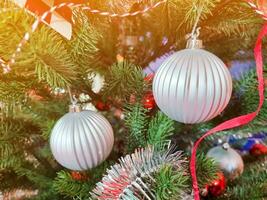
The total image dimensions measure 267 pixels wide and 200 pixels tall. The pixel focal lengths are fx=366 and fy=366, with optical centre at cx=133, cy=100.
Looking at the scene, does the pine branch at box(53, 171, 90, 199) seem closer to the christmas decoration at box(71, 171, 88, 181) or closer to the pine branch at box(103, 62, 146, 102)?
the christmas decoration at box(71, 171, 88, 181)

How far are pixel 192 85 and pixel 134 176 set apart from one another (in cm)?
12

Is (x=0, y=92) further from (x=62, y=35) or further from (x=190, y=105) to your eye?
(x=190, y=105)

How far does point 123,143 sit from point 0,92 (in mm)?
199

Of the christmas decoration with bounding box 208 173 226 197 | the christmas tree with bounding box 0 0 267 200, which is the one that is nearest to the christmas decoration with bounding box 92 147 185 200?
the christmas tree with bounding box 0 0 267 200

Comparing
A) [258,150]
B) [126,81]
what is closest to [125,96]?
[126,81]

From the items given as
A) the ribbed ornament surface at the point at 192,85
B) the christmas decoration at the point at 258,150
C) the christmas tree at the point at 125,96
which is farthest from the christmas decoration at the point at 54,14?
the christmas decoration at the point at 258,150

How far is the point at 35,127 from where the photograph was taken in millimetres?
577

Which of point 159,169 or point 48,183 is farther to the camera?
point 48,183

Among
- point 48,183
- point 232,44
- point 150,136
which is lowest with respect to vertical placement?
point 48,183

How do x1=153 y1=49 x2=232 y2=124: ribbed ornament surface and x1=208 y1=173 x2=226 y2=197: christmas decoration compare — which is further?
x1=208 y1=173 x2=226 y2=197: christmas decoration

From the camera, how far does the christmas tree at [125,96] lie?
37cm

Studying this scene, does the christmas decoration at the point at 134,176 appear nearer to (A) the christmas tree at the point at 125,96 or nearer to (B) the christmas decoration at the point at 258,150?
(A) the christmas tree at the point at 125,96

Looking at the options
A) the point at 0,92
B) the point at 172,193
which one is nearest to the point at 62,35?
the point at 0,92

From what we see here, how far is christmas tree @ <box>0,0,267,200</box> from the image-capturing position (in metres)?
0.37
